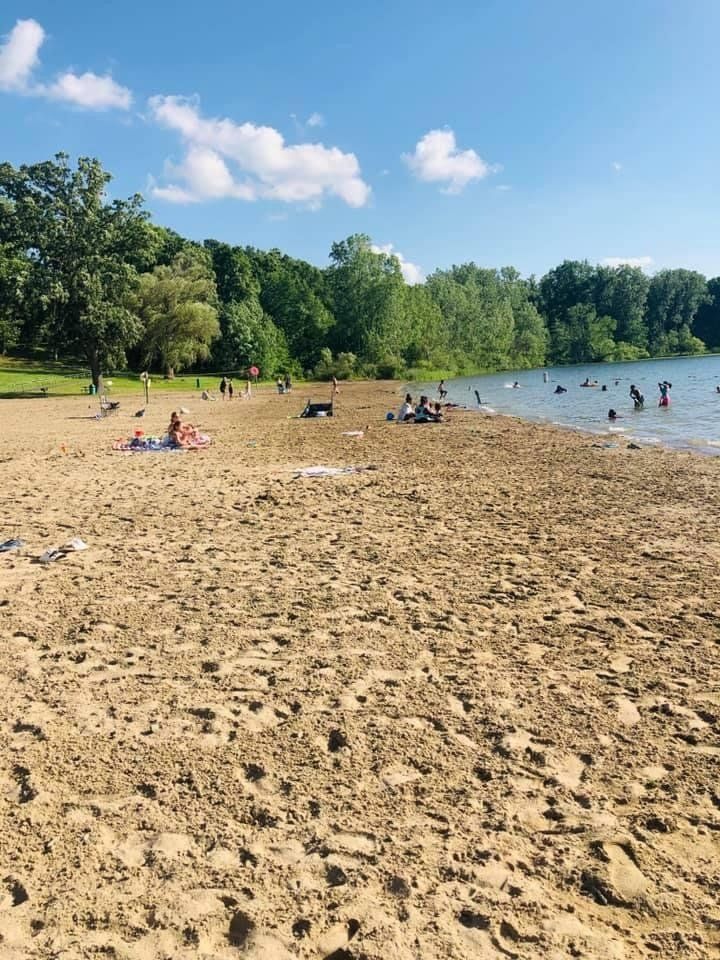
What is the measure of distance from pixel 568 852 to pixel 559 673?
203 centimetres

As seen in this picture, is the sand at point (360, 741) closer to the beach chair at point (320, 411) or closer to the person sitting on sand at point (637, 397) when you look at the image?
the beach chair at point (320, 411)

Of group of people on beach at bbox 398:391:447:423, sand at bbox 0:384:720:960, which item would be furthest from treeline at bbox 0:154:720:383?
sand at bbox 0:384:720:960

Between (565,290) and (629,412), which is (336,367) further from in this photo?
(565,290)

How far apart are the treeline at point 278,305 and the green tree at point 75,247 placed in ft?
0.30

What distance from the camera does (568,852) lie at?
3404 millimetres

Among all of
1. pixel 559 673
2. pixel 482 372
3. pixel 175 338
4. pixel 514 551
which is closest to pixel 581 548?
pixel 514 551

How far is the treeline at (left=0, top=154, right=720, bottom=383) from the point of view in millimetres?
45781

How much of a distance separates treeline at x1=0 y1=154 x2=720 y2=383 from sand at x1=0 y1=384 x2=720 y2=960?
4270cm

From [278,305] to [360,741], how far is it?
312ft

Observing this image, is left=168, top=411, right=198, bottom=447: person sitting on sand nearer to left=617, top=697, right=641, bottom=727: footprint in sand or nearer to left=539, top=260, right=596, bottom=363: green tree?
left=617, top=697, right=641, bottom=727: footprint in sand

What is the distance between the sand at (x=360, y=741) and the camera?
9.92ft

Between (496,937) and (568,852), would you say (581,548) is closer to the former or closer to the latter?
(568,852)

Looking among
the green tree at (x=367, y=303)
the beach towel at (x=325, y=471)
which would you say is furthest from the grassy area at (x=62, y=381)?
the beach towel at (x=325, y=471)

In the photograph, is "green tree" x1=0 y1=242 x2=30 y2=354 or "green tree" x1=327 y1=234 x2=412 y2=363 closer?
"green tree" x1=0 y1=242 x2=30 y2=354
